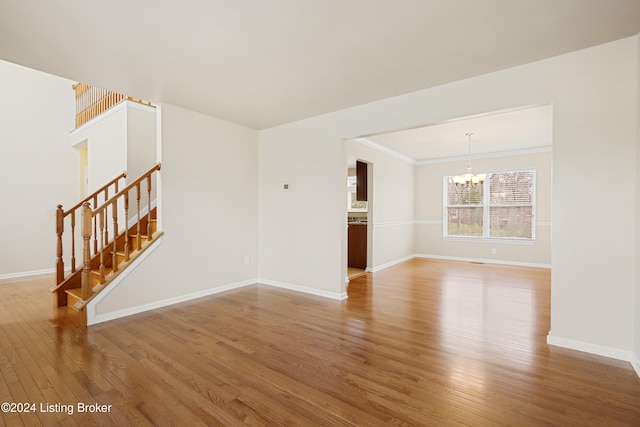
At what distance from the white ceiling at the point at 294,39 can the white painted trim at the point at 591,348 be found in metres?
2.54

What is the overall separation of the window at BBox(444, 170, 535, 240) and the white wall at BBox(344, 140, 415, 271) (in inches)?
39.7

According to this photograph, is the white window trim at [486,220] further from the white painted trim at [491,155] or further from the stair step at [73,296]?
the stair step at [73,296]

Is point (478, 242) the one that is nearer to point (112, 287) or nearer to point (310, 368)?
point (310, 368)

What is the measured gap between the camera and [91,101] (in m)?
5.61

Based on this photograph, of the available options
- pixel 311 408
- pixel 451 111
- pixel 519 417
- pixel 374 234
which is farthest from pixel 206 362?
pixel 374 234

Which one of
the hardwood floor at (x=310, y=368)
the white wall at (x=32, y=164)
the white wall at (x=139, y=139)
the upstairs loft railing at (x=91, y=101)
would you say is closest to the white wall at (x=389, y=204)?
the hardwood floor at (x=310, y=368)

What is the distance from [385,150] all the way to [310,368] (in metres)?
5.18

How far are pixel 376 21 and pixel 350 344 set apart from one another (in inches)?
105

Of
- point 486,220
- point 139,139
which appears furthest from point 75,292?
point 486,220

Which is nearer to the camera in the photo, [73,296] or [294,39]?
[294,39]

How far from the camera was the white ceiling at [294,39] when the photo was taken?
6.59ft

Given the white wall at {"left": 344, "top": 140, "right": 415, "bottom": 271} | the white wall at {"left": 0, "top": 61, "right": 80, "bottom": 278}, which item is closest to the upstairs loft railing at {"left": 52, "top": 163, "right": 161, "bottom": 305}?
the white wall at {"left": 0, "top": 61, "right": 80, "bottom": 278}

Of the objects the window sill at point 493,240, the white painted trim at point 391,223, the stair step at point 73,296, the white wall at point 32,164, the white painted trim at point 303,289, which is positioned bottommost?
the white painted trim at point 303,289

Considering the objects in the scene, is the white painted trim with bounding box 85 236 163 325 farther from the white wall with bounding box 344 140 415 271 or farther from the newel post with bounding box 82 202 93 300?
the white wall with bounding box 344 140 415 271
